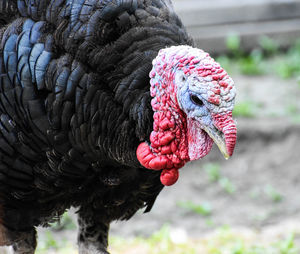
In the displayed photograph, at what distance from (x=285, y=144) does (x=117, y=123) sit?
352cm

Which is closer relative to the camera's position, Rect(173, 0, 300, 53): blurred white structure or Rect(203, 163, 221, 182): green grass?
Rect(203, 163, 221, 182): green grass

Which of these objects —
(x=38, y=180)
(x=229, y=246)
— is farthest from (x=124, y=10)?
(x=229, y=246)

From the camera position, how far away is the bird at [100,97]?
3053 millimetres

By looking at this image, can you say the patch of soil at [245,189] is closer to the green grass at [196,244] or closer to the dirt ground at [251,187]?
the dirt ground at [251,187]

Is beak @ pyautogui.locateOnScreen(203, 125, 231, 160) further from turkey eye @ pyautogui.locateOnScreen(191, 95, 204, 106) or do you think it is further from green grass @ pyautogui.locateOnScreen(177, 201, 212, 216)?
green grass @ pyautogui.locateOnScreen(177, 201, 212, 216)

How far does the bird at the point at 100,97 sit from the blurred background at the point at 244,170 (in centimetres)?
167

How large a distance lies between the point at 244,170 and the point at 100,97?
131 inches

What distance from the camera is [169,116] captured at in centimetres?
312

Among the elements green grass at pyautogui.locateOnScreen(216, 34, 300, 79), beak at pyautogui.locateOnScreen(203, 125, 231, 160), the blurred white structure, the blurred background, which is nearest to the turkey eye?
beak at pyautogui.locateOnScreen(203, 125, 231, 160)

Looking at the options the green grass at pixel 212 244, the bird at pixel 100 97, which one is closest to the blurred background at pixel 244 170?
the green grass at pixel 212 244

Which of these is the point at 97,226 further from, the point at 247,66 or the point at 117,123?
the point at 247,66

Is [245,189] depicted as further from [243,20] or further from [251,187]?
[243,20]

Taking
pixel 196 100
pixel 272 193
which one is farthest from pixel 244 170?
pixel 196 100

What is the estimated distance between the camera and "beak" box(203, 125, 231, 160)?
9.73 feet
